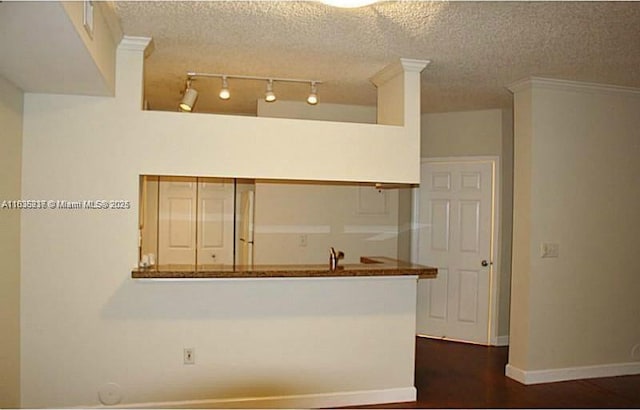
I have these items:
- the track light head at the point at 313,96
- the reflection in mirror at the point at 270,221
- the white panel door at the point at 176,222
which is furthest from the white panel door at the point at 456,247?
the white panel door at the point at 176,222

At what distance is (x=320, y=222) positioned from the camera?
4.98 meters

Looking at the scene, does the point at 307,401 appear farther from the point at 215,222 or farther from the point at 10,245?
the point at 215,222

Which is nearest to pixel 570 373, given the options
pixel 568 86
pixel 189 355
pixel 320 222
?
pixel 568 86

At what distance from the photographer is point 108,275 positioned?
3.06m

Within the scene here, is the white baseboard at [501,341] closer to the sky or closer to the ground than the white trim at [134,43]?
closer to the ground

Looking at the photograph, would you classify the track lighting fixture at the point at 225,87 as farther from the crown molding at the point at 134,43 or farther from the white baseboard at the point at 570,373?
the white baseboard at the point at 570,373

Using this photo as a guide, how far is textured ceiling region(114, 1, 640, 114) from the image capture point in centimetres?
258

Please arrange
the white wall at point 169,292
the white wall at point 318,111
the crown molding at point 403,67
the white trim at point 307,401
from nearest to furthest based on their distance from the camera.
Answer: the white wall at point 169,292, the white trim at point 307,401, the crown molding at point 403,67, the white wall at point 318,111

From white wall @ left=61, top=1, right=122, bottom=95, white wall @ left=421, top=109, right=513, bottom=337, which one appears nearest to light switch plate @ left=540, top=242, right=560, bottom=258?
white wall @ left=421, top=109, right=513, bottom=337

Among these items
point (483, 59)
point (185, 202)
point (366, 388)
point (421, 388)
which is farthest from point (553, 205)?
point (185, 202)

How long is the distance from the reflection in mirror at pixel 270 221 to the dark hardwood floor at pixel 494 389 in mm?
1297

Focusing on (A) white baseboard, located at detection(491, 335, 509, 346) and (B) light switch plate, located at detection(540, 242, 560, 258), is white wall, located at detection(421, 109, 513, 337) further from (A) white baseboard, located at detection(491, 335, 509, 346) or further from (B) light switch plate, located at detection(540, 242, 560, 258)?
(B) light switch plate, located at detection(540, 242, 560, 258)

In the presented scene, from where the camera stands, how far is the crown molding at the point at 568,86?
3879 millimetres

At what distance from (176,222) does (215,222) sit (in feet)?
1.34
